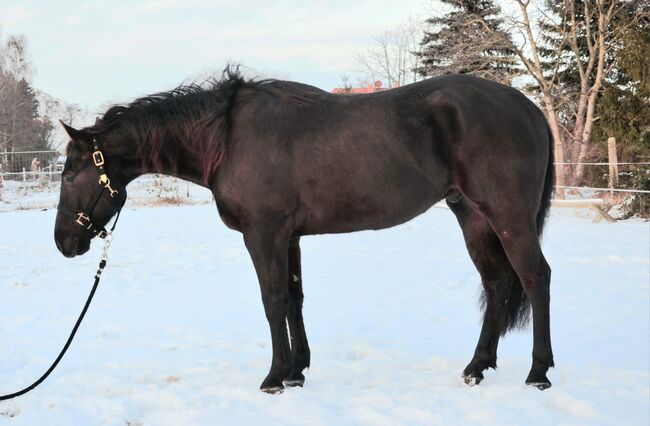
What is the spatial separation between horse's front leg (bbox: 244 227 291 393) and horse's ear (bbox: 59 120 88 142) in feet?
3.81

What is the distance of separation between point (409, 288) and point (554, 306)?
1.60m

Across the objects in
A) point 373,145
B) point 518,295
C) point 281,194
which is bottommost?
point 518,295

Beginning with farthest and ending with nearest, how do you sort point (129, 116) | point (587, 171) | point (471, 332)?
point (587, 171), point (471, 332), point (129, 116)

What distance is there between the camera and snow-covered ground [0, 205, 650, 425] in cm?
305

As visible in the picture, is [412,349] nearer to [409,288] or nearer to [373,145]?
[373,145]

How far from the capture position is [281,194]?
3324 mm

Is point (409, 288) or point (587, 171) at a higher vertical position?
point (587, 171)

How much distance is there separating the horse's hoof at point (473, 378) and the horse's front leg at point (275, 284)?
109cm

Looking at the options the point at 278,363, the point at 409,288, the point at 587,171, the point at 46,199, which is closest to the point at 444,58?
the point at 587,171

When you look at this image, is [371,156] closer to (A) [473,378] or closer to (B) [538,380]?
(A) [473,378]

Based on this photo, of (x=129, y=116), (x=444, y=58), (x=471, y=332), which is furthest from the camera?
(x=444, y=58)

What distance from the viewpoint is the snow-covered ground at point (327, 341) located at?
3.05 m

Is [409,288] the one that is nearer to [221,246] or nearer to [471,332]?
[471,332]

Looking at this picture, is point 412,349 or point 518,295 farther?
point 412,349
